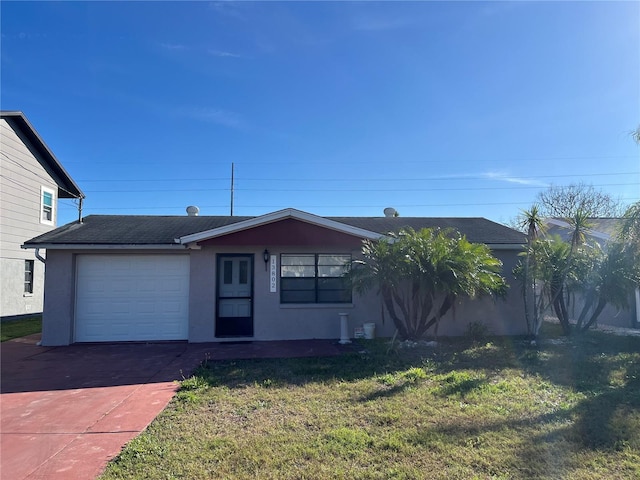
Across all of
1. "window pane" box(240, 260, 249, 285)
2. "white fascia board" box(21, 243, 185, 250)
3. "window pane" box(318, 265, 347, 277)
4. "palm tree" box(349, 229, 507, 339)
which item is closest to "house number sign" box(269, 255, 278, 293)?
"window pane" box(240, 260, 249, 285)

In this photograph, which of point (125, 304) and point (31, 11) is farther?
point (125, 304)

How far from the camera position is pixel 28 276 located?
Result: 1677cm

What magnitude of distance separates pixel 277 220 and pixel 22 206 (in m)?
12.7

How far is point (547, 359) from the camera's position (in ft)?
26.8

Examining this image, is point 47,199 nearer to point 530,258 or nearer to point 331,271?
point 331,271

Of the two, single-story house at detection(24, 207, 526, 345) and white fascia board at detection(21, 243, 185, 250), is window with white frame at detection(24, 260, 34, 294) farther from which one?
white fascia board at detection(21, 243, 185, 250)

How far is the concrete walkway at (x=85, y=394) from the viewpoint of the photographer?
4016 millimetres

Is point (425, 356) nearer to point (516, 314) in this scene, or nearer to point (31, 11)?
point (516, 314)

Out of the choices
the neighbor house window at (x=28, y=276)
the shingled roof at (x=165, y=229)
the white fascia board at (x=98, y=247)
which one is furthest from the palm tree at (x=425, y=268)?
the neighbor house window at (x=28, y=276)

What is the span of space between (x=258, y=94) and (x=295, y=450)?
38.2 feet

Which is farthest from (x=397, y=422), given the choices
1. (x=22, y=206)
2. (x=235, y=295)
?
(x=22, y=206)

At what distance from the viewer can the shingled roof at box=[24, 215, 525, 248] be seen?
10.4m

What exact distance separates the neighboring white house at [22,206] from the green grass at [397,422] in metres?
12.7

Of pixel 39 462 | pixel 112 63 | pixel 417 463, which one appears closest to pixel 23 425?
pixel 39 462
